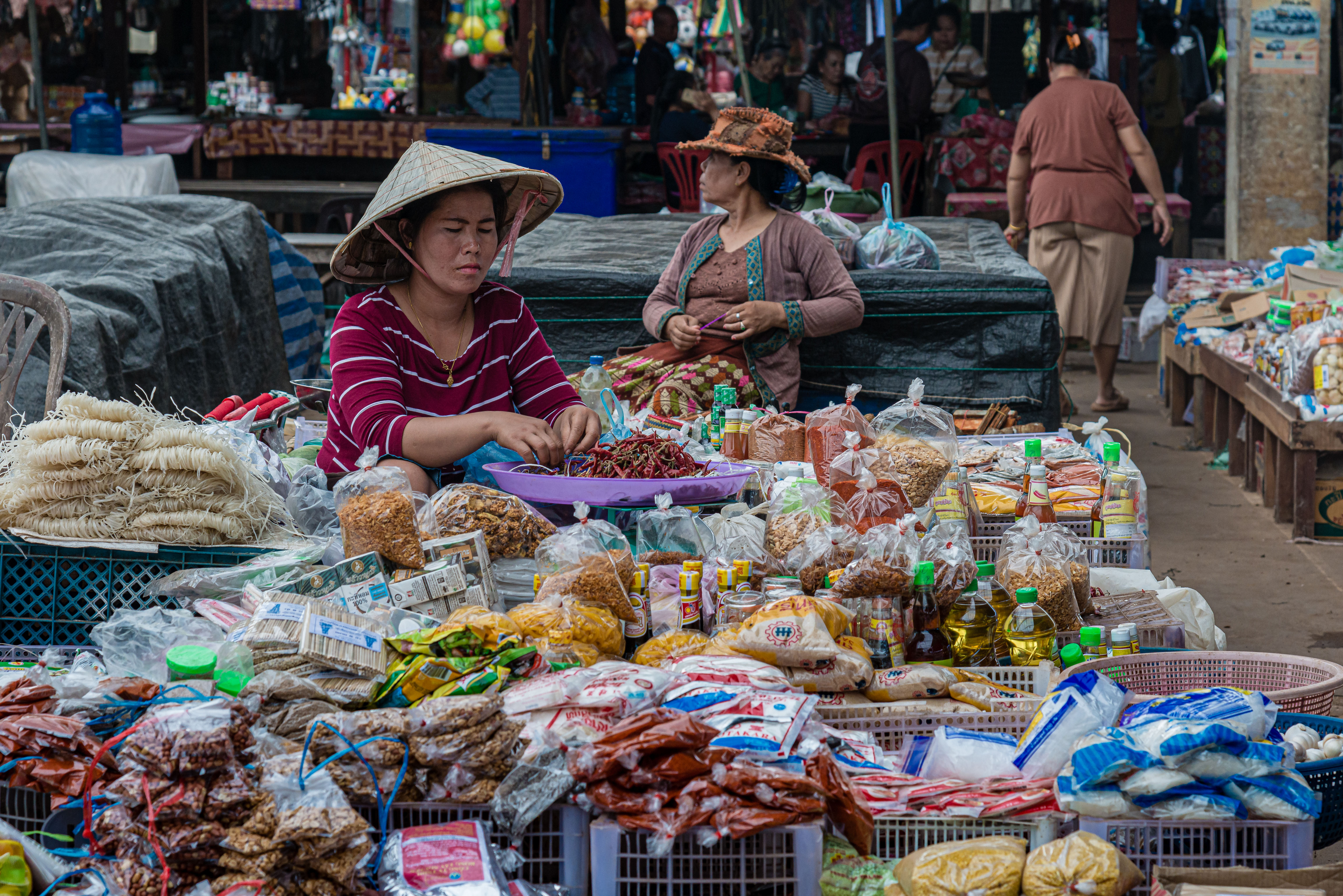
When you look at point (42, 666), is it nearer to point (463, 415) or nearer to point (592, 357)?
point (463, 415)

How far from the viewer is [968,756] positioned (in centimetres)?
206

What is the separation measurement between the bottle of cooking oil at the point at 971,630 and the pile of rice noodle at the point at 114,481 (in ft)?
4.64

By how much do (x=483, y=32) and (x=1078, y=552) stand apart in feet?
34.4

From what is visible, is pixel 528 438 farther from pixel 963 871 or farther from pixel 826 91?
pixel 826 91

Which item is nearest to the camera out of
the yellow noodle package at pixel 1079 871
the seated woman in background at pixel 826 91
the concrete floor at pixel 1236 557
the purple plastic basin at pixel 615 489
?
the yellow noodle package at pixel 1079 871

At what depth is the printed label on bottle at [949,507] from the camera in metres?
3.01

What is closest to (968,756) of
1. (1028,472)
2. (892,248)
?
(1028,472)

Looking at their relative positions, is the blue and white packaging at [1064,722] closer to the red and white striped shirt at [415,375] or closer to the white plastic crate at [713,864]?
the white plastic crate at [713,864]

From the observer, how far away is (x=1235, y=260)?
26.4ft

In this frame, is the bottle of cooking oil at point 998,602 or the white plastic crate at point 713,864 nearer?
the white plastic crate at point 713,864

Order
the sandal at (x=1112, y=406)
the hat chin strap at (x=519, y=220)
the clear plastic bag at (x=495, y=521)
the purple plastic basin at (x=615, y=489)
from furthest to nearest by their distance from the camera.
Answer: the sandal at (x=1112, y=406)
the hat chin strap at (x=519, y=220)
the purple plastic basin at (x=615, y=489)
the clear plastic bag at (x=495, y=521)

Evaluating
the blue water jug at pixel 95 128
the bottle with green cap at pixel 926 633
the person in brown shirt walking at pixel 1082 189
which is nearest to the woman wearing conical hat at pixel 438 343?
the bottle with green cap at pixel 926 633

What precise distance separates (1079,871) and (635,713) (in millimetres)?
654

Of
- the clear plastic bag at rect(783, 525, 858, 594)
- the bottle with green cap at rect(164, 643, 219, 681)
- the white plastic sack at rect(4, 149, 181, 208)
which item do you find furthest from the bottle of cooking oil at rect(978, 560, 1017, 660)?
the white plastic sack at rect(4, 149, 181, 208)
